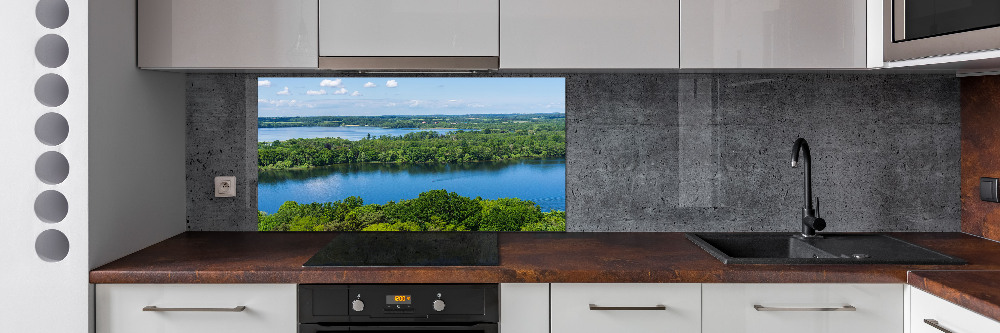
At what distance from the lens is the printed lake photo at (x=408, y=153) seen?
2549 millimetres

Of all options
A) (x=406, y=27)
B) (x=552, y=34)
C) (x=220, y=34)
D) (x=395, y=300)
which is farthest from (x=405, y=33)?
(x=395, y=300)

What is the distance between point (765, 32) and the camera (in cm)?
212

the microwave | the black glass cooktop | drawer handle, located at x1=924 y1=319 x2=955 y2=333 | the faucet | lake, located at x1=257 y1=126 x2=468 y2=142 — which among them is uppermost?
the microwave

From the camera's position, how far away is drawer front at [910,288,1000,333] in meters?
1.48

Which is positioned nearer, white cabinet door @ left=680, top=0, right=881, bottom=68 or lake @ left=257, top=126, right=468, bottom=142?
white cabinet door @ left=680, top=0, right=881, bottom=68

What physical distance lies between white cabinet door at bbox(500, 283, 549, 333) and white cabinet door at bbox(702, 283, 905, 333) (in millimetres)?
429

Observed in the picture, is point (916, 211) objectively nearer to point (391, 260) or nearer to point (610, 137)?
point (610, 137)

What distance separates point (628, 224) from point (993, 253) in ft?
3.63
